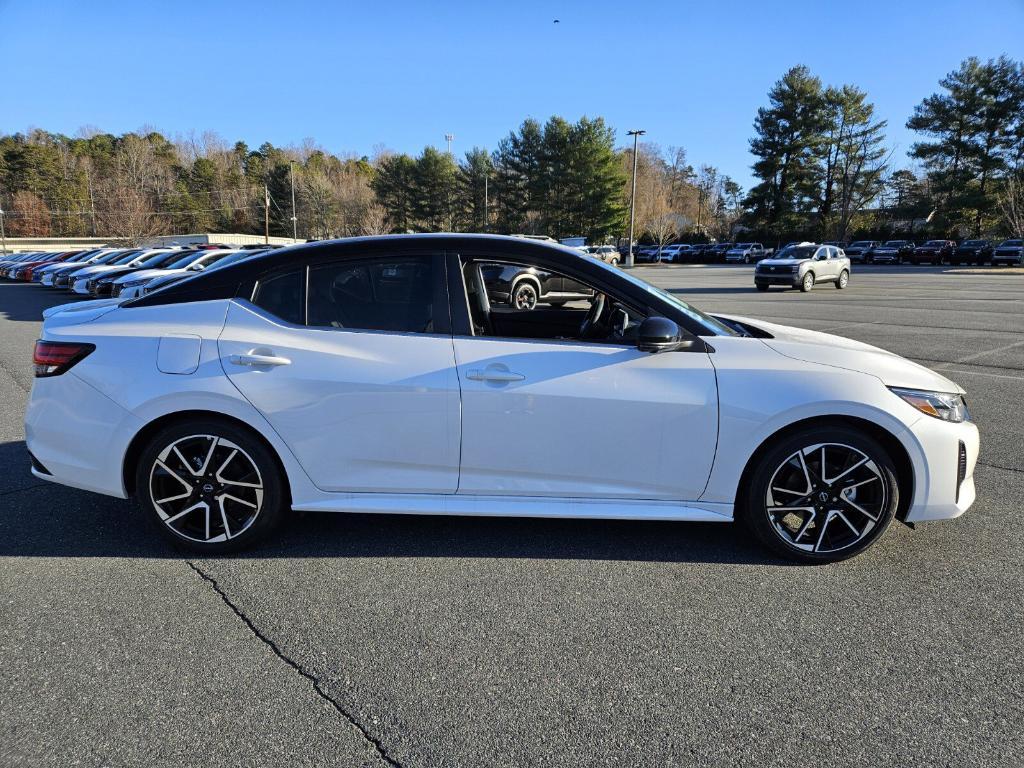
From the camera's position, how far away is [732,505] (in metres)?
3.32

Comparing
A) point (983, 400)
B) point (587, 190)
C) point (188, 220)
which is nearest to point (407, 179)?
point (587, 190)

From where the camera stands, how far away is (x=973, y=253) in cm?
4688

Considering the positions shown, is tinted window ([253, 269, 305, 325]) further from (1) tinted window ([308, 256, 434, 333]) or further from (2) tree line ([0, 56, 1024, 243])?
(2) tree line ([0, 56, 1024, 243])

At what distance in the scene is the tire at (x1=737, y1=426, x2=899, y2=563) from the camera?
3.25 meters

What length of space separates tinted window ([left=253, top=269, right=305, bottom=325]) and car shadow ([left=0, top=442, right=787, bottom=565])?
1.26 metres

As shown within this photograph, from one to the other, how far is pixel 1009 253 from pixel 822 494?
51.3m

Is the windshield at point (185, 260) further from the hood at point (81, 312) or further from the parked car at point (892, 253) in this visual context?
the parked car at point (892, 253)

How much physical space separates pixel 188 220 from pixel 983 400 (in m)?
106

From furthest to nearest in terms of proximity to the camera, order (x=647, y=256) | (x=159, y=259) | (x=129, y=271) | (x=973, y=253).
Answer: (x=647, y=256)
(x=973, y=253)
(x=159, y=259)
(x=129, y=271)

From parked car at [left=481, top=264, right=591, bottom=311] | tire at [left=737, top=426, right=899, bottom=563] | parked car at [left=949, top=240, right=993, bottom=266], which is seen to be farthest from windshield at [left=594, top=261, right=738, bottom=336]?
parked car at [left=949, top=240, right=993, bottom=266]

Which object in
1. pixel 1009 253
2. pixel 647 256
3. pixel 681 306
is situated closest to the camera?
pixel 681 306

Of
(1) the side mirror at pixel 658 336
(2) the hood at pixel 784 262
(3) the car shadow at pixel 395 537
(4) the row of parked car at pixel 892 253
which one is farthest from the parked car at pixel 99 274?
(4) the row of parked car at pixel 892 253

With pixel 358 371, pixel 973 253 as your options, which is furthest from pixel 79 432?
pixel 973 253

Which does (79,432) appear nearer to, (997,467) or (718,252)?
(997,467)
